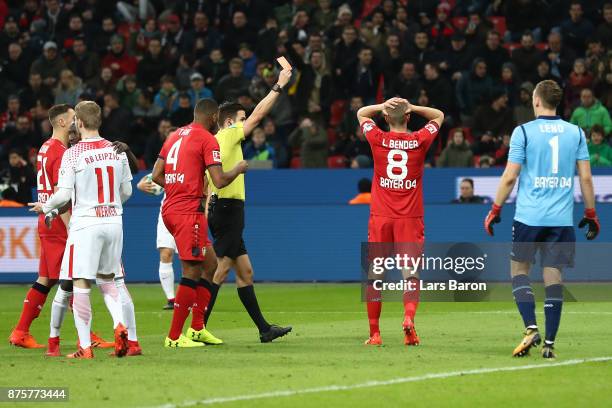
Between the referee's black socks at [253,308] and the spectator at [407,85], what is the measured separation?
12298 mm

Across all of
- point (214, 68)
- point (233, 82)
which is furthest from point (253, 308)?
point (214, 68)

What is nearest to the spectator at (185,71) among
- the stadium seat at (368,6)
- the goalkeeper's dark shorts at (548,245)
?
the stadium seat at (368,6)

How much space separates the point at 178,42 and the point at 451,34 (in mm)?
6361

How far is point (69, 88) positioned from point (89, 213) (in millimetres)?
16760

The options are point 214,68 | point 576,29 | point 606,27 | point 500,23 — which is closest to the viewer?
point 606,27

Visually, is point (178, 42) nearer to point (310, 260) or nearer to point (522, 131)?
point (310, 260)

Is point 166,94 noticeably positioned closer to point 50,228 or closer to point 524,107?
point 524,107

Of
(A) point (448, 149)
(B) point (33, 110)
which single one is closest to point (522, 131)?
(A) point (448, 149)

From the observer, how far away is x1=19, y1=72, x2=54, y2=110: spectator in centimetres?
2830

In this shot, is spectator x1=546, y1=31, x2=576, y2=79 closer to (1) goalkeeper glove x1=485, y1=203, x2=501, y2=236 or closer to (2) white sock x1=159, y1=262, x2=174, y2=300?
(2) white sock x1=159, y1=262, x2=174, y2=300

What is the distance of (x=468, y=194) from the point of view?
22.2 m

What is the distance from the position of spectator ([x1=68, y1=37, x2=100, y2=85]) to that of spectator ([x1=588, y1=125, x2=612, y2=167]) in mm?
11233

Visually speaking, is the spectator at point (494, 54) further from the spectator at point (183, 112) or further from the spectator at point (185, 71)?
the spectator at point (185, 71)

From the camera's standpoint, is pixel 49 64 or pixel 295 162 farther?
pixel 49 64
